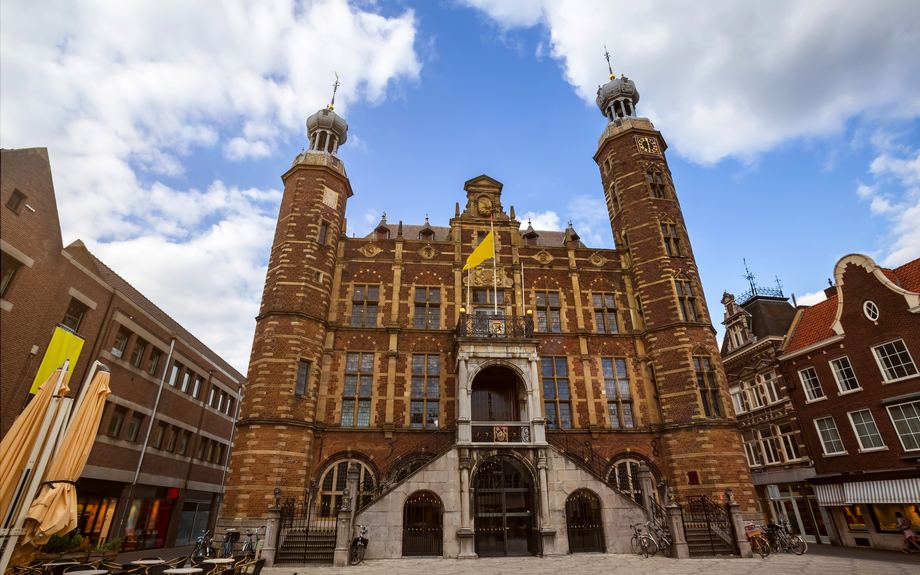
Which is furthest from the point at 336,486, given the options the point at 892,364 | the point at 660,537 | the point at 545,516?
the point at 892,364

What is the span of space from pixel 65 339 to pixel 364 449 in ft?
38.0

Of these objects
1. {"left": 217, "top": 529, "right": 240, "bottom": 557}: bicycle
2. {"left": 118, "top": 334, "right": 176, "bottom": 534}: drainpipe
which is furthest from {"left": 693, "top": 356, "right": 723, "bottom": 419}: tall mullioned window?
{"left": 118, "top": 334, "right": 176, "bottom": 534}: drainpipe

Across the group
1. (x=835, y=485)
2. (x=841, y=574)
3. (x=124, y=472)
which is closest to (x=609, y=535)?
(x=841, y=574)

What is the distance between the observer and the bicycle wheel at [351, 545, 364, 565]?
1471 centimetres

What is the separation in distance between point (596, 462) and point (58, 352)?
68.9 feet

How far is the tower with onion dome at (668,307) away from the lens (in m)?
19.4

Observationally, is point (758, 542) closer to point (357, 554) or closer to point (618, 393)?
point (618, 393)

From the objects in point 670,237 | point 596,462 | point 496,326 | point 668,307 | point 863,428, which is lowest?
point 596,462

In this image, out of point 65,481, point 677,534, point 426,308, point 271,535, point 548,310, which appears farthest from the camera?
point 548,310

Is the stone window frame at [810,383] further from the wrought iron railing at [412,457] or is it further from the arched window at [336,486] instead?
the arched window at [336,486]

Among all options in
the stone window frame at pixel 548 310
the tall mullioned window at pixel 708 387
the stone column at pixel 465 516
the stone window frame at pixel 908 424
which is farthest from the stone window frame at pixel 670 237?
the stone column at pixel 465 516

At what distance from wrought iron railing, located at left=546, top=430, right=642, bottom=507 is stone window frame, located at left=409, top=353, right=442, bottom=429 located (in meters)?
5.33

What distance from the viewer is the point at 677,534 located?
15.5m

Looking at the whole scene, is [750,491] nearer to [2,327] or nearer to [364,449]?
[364,449]
